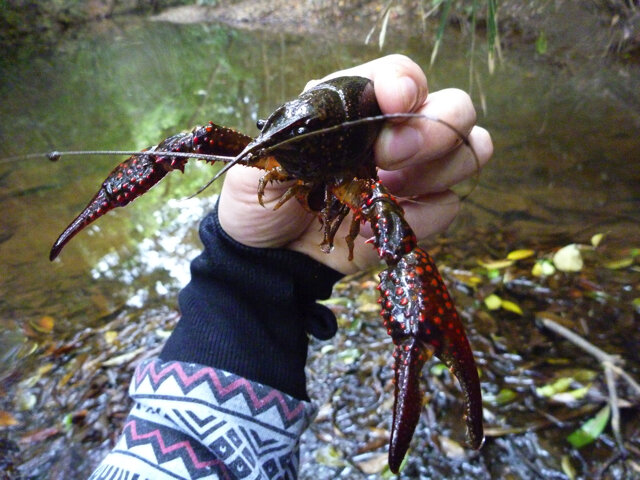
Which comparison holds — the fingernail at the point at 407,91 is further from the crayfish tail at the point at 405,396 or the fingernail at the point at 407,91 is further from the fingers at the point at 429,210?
the crayfish tail at the point at 405,396

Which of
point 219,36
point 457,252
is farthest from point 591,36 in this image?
point 219,36

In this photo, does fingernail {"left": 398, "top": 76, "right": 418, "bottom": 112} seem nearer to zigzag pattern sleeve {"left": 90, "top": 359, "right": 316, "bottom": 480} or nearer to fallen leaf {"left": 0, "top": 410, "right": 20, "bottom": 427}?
zigzag pattern sleeve {"left": 90, "top": 359, "right": 316, "bottom": 480}

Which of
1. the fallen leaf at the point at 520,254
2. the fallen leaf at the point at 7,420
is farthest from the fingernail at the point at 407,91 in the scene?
the fallen leaf at the point at 7,420

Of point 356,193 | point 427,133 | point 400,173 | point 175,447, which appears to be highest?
point 427,133

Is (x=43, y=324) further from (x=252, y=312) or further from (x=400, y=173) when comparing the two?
(x=400, y=173)

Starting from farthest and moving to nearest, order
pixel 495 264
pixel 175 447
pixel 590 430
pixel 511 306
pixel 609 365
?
pixel 495 264, pixel 511 306, pixel 609 365, pixel 590 430, pixel 175 447

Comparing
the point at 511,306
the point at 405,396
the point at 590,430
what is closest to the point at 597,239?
the point at 511,306
